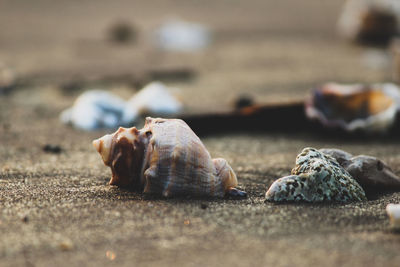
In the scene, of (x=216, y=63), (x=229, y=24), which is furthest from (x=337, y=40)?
(x=216, y=63)

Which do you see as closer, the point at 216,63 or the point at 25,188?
the point at 25,188

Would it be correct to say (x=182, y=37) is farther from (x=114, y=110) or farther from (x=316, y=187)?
(x=316, y=187)

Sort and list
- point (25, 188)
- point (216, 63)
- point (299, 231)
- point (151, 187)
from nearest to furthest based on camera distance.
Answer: point (299, 231)
point (151, 187)
point (25, 188)
point (216, 63)

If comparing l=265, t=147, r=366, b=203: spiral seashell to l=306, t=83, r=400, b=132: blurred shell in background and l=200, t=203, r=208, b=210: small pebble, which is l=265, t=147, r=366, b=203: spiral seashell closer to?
l=200, t=203, r=208, b=210: small pebble

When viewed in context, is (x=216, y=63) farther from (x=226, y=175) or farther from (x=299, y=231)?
(x=299, y=231)

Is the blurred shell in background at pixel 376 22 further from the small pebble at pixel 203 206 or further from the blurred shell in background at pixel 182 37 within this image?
the small pebble at pixel 203 206

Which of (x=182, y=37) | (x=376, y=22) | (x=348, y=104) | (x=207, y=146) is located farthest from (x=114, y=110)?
(x=376, y=22)
